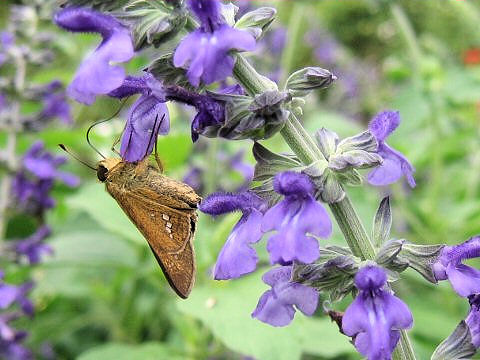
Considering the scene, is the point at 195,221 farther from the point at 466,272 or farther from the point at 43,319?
the point at 43,319

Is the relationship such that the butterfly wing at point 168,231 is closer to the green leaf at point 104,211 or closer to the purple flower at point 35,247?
the green leaf at point 104,211

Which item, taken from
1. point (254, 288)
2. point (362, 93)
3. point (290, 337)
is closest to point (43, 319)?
point (254, 288)

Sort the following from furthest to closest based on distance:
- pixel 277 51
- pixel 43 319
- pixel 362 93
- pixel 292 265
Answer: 1. pixel 362 93
2. pixel 277 51
3. pixel 43 319
4. pixel 292 265

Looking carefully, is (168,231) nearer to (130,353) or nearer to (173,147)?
(130,353)

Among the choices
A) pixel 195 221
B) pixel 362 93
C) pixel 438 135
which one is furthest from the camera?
pixel 362 93

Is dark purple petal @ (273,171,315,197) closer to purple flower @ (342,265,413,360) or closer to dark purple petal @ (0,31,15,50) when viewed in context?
purple flower @ (342,265,413,360)

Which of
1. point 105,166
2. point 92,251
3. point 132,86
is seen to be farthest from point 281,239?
point 92,251
